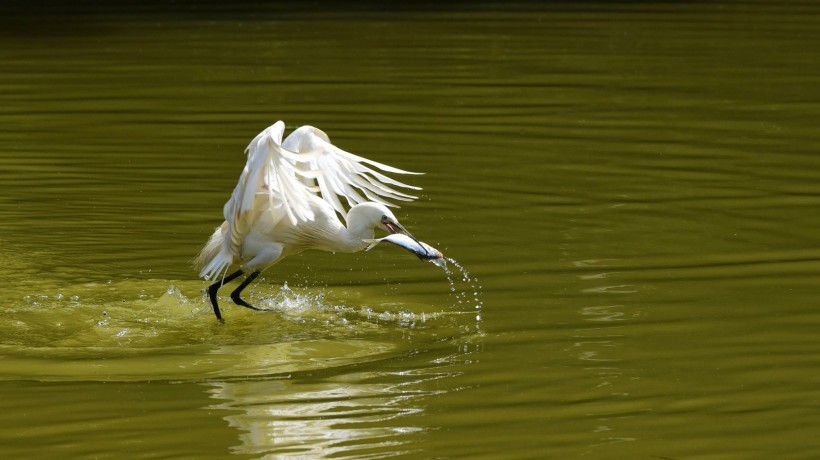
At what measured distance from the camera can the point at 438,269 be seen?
295 inches

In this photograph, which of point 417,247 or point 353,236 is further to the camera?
point 353,236

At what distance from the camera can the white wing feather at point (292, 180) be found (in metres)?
6.45

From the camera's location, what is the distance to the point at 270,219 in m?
7.05

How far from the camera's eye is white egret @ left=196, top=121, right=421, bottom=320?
6551mm

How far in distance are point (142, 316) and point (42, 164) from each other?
135 inches

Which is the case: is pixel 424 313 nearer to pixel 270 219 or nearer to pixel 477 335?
pixel 477 335

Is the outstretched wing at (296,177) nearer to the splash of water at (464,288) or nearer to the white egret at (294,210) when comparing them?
the white egret at (294,210)

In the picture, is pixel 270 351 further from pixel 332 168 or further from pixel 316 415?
pixel 332 168

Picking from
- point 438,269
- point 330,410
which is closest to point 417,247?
point 330,410

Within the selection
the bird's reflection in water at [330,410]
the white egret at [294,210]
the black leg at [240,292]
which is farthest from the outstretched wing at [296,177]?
the bird's reflection in water at [330,410]

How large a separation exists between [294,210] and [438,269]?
1.01m

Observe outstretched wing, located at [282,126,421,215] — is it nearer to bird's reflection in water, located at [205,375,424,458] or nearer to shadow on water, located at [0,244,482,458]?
shadow on water, located at [0,244,482,458]

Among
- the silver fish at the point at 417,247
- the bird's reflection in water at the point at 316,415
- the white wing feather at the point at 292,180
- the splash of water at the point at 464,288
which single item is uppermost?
the white wing feather at the point at 292,180

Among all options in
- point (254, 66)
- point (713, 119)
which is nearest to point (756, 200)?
point (713, 119)
